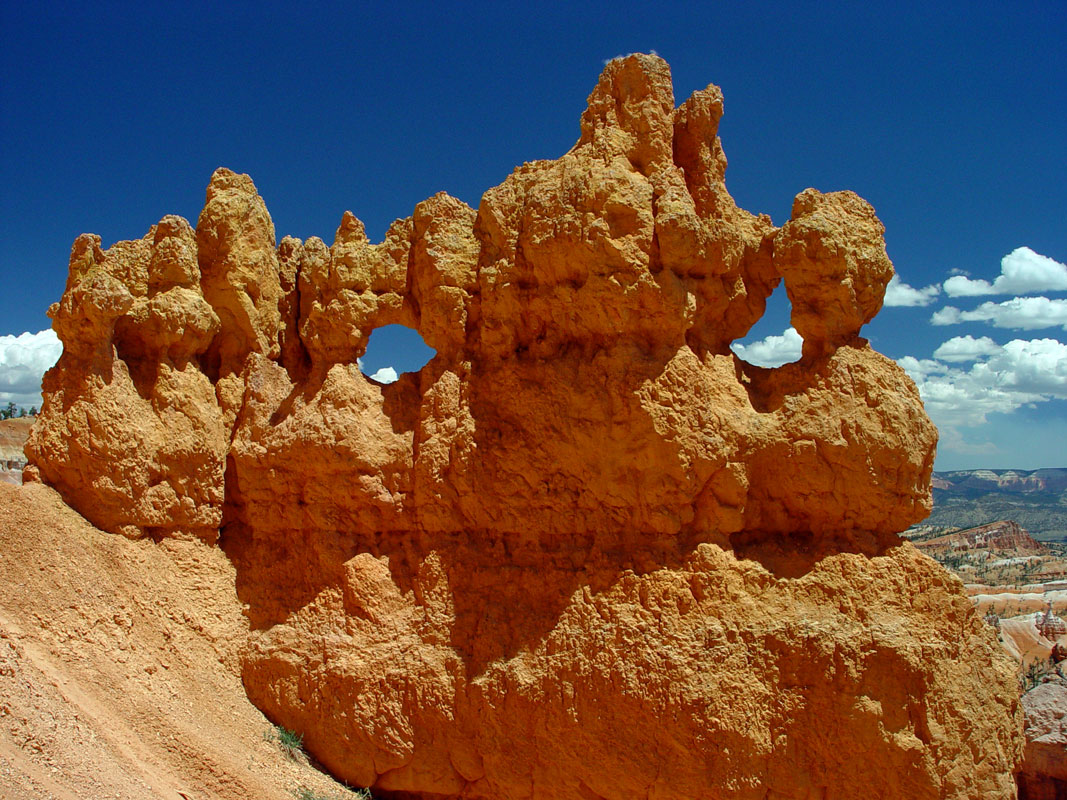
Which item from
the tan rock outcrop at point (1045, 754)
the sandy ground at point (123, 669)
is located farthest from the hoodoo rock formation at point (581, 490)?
the tan rock outcrop at point (1045, 754)

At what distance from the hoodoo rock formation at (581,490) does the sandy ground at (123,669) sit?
0.38 metres

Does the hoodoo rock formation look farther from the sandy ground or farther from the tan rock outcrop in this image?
the tan rock outcrop

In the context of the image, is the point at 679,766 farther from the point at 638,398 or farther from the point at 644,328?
the point at 644,328

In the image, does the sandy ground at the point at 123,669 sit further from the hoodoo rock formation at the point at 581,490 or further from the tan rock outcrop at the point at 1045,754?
the tan rock outcrop at the point at 1045,754

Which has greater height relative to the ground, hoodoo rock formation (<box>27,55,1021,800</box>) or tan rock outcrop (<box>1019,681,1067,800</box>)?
hoodoo rock formation (<box>27,55,1021,800</box>)

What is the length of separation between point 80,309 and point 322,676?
5043 millimetres

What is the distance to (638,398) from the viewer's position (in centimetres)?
823

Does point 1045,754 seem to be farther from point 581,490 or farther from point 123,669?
point 123,669

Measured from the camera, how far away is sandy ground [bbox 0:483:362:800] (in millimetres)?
6773

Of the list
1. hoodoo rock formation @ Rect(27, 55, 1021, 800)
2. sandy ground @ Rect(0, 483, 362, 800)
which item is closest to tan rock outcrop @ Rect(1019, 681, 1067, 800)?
hoodoo rock formation @ Rect(27, 55, 1021, 800)

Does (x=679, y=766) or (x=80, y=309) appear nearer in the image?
(x=679, y=766)

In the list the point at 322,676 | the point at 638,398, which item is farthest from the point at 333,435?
the point at 638,398

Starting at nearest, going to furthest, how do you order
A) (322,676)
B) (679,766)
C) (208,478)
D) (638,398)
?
(679,766)
(638,398)
(322,676)
(208,478)

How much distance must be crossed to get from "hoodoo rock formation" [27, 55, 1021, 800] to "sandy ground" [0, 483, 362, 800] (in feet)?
1.24
